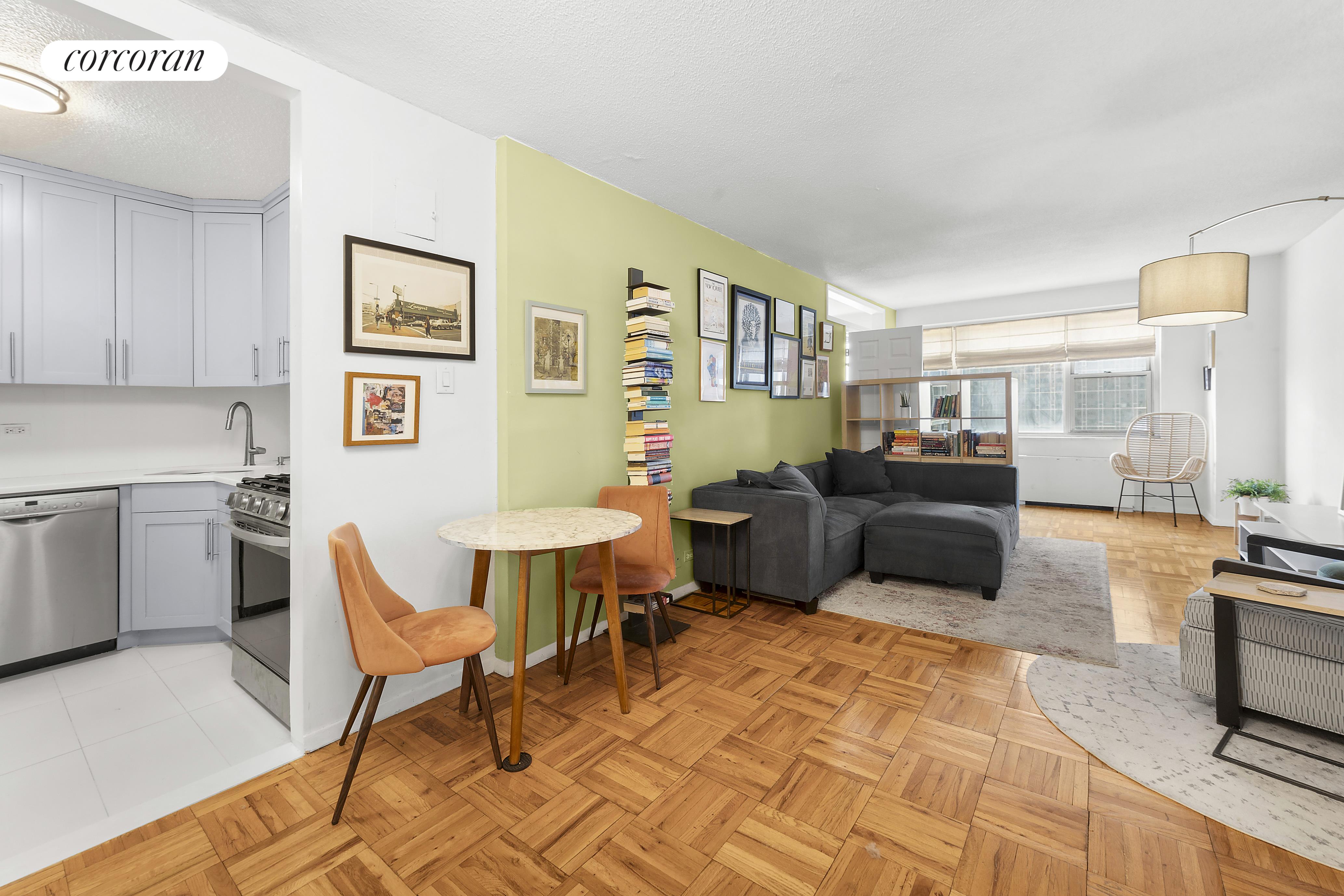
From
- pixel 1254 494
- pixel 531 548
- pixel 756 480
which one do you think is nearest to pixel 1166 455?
pixel 1254 494

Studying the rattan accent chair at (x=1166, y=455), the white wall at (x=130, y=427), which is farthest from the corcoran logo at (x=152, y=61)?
the rattan accent chair at (x=1166, y=455)

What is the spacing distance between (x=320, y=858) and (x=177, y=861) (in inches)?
15.6

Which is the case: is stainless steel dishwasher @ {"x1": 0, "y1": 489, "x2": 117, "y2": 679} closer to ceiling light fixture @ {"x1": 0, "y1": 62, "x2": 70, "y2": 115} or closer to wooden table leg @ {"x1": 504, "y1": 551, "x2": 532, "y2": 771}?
ceiling light fixture @ {"x1": 0, "y1": 62, "x2": 70, "y2": 115}

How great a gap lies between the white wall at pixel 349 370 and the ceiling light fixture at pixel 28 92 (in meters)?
0.96

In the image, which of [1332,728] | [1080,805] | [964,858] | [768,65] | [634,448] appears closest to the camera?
[964,858]

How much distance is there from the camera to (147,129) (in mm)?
2611

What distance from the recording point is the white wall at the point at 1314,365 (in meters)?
4.06

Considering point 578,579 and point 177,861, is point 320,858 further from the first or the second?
point 578,579

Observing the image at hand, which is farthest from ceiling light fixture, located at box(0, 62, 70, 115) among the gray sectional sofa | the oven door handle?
the gray sectional sofa

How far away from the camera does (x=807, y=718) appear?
236 cm

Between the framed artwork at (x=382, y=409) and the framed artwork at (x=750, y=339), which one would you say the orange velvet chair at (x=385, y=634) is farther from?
the framed artwork at (x=750, y=339)

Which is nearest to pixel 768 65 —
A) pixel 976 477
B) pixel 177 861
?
pixel 177 861

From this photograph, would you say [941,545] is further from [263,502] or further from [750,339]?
[263,502]

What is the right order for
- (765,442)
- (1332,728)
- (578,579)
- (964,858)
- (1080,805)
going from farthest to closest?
(765,442)
(578,579)
(1332,728)
(1080,805)
(964,858)
